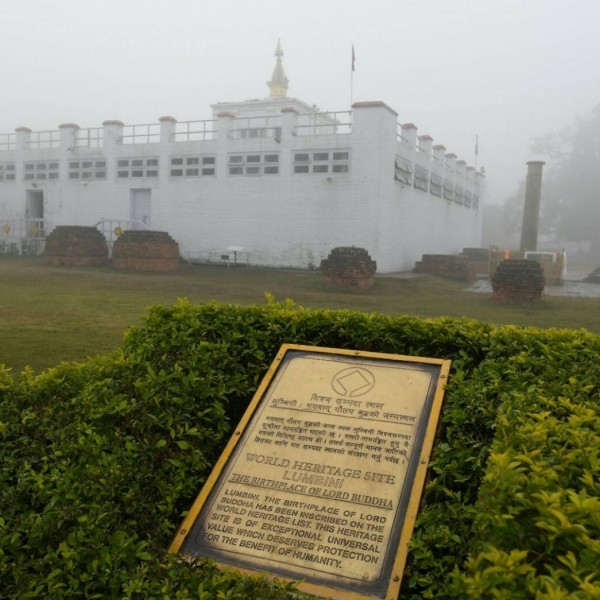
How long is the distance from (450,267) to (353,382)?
17.7 meters

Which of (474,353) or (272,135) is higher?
(272,135)

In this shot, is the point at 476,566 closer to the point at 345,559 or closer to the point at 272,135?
the point at 345,559

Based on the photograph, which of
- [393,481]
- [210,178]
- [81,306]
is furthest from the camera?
[210,178]

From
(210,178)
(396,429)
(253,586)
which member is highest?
(210,178)

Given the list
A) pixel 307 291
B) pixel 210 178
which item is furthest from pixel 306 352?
pixel 210 178

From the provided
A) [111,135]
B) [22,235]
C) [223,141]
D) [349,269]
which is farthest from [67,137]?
[349,269]

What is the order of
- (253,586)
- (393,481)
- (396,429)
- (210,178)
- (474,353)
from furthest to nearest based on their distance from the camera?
(210,178) → (474,353) → (396,429) → (393,481) → (253,586)

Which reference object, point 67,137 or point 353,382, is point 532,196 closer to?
point 67,137

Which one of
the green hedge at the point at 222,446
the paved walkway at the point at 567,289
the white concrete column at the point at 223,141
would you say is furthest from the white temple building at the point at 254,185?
the green hedge at the point at 222,446

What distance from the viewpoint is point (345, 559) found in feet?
7.70

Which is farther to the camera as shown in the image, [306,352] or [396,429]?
[306,352]

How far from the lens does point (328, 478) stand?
103 inches

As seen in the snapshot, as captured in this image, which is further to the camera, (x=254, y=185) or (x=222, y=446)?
(x=254, y=185)

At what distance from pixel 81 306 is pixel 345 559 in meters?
9.11
